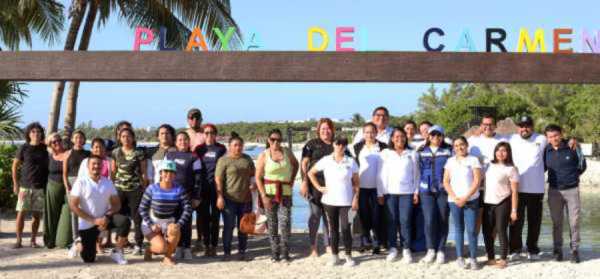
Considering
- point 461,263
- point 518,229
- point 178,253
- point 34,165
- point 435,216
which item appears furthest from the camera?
point 34,165

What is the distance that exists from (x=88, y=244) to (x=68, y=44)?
299 inches

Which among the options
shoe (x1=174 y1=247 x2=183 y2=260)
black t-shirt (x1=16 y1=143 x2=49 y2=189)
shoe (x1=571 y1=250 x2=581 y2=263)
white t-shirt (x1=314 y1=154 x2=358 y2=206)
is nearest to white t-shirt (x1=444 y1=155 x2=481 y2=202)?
white t-shirt (x1=314 y1=154 x2=358 y2=206)

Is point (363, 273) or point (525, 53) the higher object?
point (525, 53)

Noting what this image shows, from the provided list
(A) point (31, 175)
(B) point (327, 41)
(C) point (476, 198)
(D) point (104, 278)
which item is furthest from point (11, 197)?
(C) point (476, 198)

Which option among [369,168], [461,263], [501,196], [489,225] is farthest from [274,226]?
[501,196]

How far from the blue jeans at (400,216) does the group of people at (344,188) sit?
0.04ft

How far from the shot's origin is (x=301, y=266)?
7.51m

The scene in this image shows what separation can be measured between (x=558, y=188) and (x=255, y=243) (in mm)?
4099

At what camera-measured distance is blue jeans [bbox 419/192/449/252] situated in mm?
7496

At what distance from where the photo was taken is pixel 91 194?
7.46 metres

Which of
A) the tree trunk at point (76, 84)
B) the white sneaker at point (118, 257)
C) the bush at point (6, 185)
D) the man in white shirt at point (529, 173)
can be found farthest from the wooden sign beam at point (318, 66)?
the tree trunk at point (76, 84)

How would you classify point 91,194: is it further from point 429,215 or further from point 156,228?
point 429,215

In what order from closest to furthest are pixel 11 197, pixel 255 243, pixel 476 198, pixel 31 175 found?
pixel 476 198 < pixel 31 175 < pixel 255 243 < pixel 11 197

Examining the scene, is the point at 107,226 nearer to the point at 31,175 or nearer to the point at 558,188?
the point at 31,175
